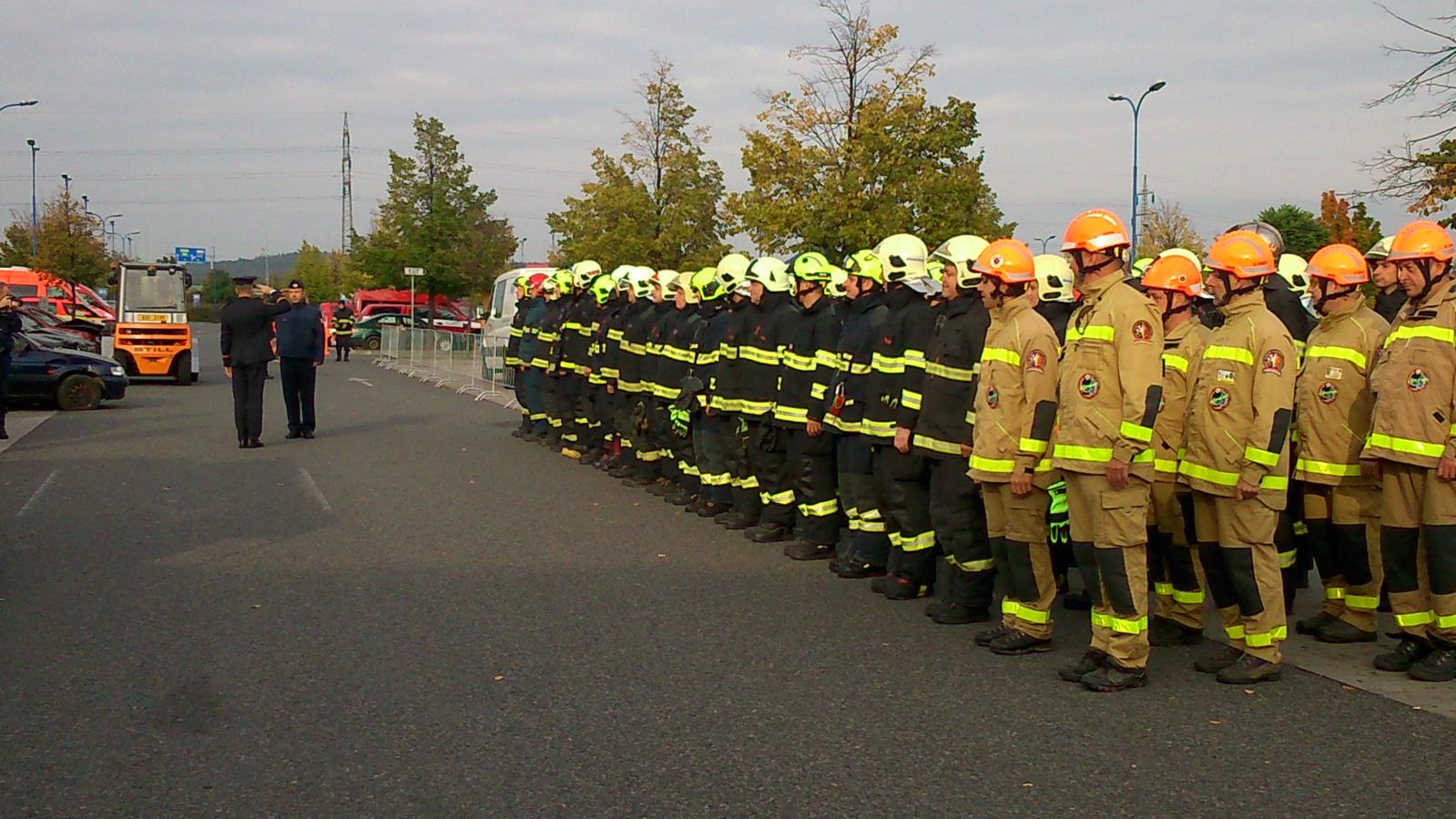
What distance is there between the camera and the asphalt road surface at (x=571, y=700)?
491 centimetres

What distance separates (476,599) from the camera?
8.04 metres

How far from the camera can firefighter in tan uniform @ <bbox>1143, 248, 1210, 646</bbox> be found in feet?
21.8

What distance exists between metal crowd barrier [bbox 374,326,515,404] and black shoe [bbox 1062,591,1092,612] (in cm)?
1589

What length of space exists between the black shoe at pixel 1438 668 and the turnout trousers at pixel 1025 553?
1.82m

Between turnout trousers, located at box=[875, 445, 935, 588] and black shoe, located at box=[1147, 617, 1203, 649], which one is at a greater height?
turnout trousers, located at box=[875, 445, 935, 588]

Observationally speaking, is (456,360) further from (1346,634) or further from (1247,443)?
(1247,443)

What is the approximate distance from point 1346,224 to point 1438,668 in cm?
3852

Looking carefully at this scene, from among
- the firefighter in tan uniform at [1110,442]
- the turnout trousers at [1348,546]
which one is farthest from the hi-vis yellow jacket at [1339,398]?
the firefighter in tan uniform at [1110,442]

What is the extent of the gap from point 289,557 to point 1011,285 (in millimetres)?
5515

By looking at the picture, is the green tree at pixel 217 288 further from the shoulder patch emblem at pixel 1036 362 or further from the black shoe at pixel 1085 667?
the black shoe at pixel 1085 667

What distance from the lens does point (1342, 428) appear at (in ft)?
23.2

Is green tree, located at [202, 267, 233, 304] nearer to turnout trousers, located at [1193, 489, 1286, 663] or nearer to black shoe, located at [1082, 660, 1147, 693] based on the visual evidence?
black shoe, located at [1082, 660, 1147, 693]

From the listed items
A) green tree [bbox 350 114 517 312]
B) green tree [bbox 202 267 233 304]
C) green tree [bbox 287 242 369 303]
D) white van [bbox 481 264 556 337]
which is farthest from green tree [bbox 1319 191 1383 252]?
green tree [bbox 202 267 233 304]

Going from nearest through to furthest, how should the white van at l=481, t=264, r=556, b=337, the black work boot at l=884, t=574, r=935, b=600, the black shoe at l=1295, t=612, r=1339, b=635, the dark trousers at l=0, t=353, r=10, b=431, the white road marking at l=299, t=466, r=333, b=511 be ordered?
the black shoe at l=1295, t=612, r=1339, b=635 < the black work boot at l=884, t=574, r=935, b=600 < the white road marking at l=299, t=466, r=333, b=511 < the dark trousers at l=0, t=353, r=10, b=431 < the white van at l=481, t=264, r=556, b=337
